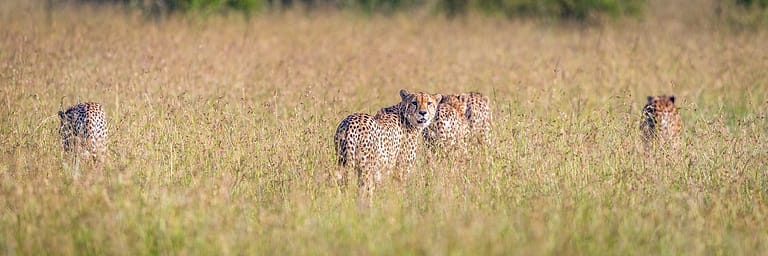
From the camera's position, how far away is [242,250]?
14.9 ft

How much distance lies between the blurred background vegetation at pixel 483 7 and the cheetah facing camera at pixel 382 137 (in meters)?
8.58

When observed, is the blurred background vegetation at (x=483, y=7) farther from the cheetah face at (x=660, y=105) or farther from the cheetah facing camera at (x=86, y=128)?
the cheetah face at (x=660, y=105)

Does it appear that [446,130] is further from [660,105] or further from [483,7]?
[483,7]

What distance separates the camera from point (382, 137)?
637cm

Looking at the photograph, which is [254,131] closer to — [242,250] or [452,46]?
[242,250]

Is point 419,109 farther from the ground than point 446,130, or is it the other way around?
point 419,109

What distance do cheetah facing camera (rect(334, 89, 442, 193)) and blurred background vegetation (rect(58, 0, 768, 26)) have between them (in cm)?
858

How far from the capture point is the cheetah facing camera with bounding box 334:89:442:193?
616 cm

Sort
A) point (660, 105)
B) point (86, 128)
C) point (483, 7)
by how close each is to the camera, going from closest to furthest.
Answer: point (86, 128) → point (660, 105) → point (483, 7)

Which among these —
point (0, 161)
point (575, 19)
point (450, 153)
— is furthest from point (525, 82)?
point (575, 19)

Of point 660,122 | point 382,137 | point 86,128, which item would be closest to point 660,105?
point 660,122

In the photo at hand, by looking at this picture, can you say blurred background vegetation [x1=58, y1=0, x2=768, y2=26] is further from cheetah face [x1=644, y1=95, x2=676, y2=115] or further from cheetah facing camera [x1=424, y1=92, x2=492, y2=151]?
cheetah face [x1=644, y1=95, x2=676, y2=115]

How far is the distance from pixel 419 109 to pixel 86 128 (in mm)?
2253

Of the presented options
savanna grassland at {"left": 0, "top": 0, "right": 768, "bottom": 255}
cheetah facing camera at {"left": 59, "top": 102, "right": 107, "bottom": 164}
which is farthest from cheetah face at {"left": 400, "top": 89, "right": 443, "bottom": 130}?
cheetah facing camera at {"left": 59, "top": 102, "right": 107, "bottom": 164}
